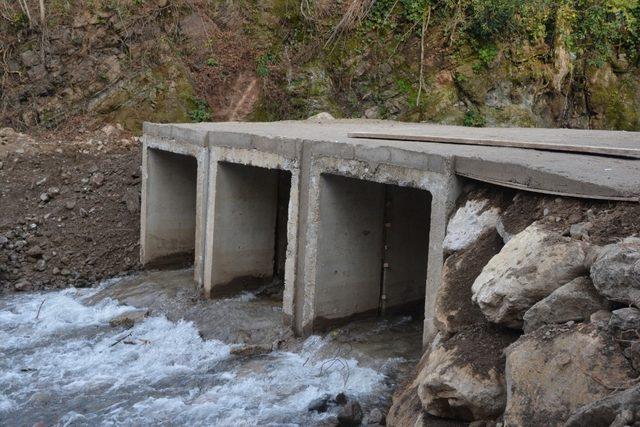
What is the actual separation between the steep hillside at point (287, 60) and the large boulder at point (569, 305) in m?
12.2

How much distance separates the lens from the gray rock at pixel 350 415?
641cm

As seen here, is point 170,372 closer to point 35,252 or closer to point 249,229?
point 249,229

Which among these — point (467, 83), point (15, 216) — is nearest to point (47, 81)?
point (15, 216)

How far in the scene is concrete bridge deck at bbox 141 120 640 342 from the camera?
647 centimetres

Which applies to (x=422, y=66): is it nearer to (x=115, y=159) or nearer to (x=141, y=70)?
(x=141, y=70)

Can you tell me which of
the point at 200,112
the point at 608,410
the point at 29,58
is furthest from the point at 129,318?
the point at 29,58

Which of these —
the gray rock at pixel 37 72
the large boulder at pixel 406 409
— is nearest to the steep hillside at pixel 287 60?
the gray rock at pixel 37 72

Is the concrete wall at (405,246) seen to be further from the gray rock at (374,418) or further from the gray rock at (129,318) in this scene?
the gray rock at (129,318)

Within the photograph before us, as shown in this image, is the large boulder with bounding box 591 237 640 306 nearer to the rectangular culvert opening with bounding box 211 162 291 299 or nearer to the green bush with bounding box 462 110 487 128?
the rectangular culvert opening with bounding box 211 162 291 299

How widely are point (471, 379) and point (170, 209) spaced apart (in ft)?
25.9

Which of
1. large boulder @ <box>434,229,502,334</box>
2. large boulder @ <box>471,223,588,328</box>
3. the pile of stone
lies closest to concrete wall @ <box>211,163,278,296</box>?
large boulder @ <box>434,229,502,334</box>

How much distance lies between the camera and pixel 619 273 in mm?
3967

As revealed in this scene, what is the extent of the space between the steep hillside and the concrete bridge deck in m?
4.57

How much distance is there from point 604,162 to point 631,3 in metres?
13.3
